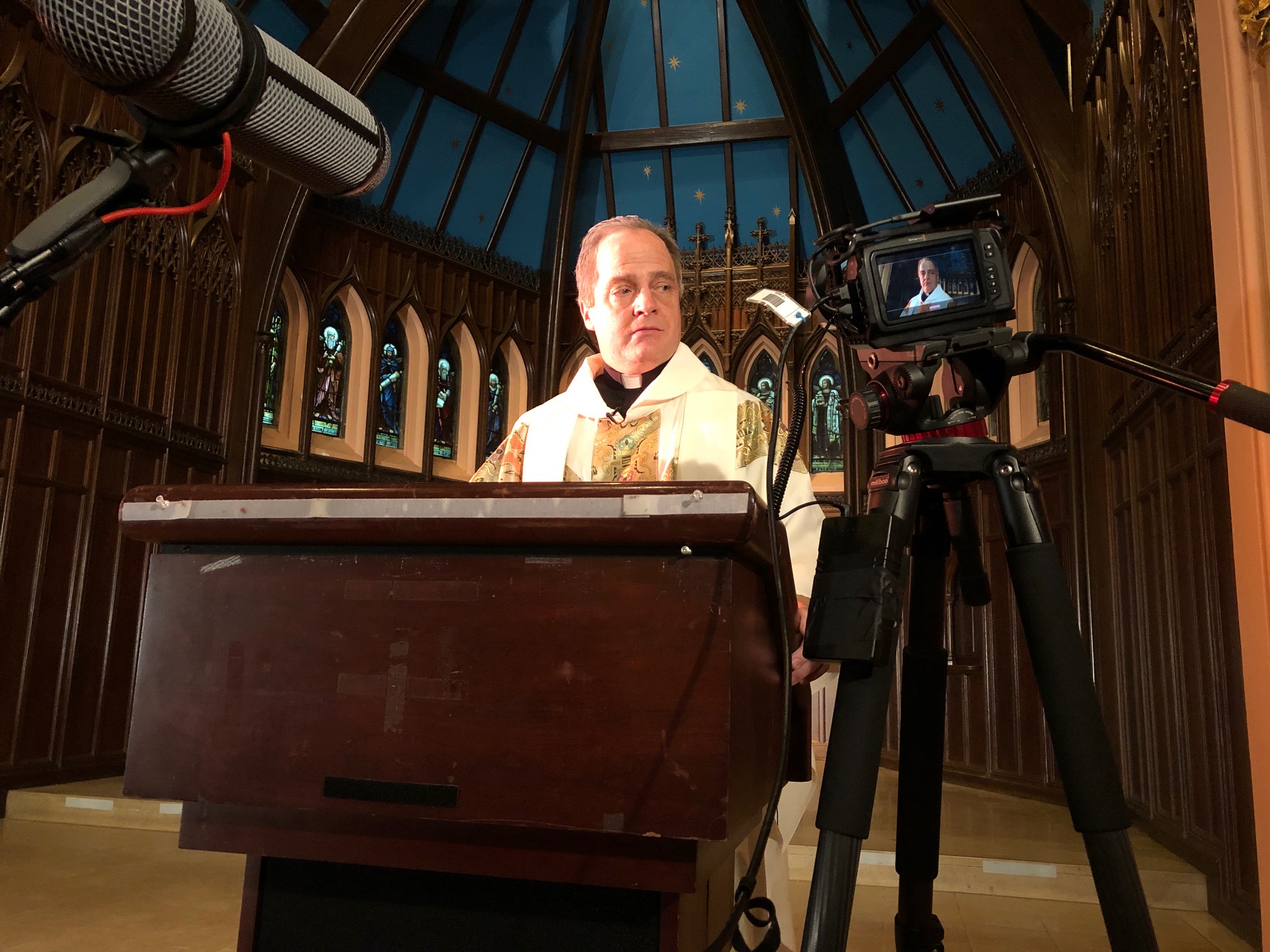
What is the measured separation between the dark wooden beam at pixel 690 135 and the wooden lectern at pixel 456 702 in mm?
8241

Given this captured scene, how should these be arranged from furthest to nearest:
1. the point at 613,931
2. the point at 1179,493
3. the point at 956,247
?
1. the point at 1179,493
2. the point at 956,247
3. the point at 613,931

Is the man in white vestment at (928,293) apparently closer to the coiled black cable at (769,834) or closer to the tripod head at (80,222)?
the coiled black cable at (769,834)

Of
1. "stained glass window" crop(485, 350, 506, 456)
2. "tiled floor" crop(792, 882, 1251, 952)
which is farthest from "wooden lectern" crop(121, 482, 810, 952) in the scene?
"stained glass window" crop(485, 350, 506, 456)

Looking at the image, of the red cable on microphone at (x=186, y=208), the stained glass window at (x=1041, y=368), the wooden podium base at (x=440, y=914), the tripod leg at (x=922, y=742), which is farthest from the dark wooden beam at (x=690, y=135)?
the wooden podium base at (x=440, y=914)

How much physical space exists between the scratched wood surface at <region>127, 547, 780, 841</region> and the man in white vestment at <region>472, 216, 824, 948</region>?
3.42 ft

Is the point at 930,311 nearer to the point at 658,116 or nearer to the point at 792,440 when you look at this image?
the point at 792,440

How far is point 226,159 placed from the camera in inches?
39.3

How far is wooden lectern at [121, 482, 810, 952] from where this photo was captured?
817mm

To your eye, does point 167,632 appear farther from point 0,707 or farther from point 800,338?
point 800,338

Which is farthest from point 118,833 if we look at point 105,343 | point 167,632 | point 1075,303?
point 1075,303

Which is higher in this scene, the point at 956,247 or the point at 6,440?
the point at 6,440

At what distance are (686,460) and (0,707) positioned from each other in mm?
4525

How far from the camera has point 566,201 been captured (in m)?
8.90

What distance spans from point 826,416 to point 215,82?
25.4ft
